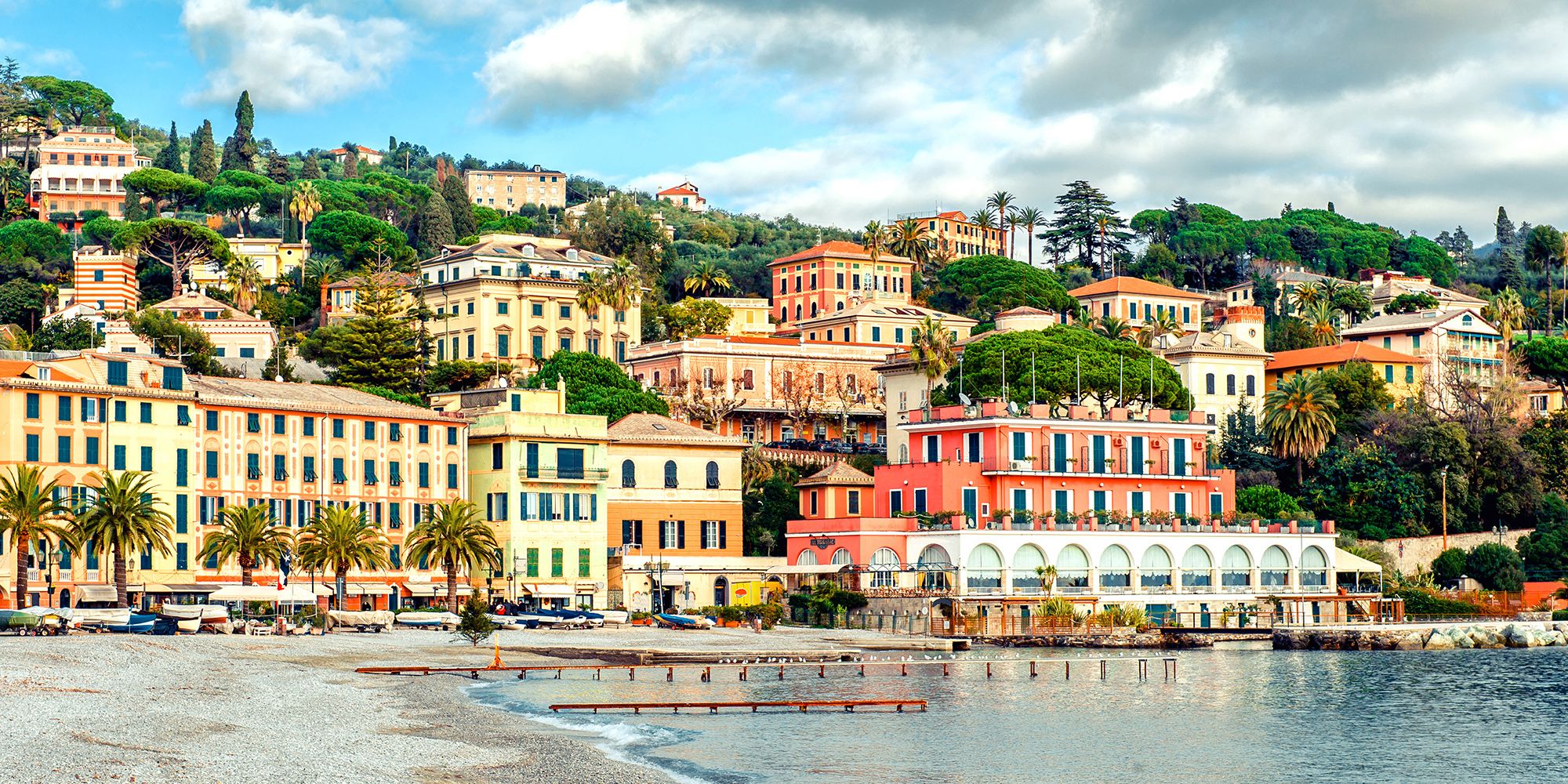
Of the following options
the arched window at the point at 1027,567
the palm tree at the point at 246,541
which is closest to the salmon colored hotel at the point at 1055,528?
the arched window at the point at 1027,567

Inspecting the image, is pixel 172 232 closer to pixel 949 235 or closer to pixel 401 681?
pixel 949 235

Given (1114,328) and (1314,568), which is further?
(1114,328)

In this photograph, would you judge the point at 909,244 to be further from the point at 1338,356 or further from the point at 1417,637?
the point at 1417,637

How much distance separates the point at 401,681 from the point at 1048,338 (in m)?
57.4

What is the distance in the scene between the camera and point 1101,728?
51.2 meters

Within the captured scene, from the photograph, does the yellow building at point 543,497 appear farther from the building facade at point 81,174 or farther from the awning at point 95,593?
the building facade at point 81,174

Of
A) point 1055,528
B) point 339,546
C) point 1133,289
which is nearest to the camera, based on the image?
point 339,546

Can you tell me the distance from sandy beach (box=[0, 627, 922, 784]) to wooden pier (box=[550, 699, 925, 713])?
108 inches

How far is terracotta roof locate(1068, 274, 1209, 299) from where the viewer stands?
5655 inches

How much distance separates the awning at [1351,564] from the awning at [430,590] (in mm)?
40590

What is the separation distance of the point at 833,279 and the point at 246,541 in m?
81.5

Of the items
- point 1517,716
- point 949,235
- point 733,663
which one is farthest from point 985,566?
point 949,235

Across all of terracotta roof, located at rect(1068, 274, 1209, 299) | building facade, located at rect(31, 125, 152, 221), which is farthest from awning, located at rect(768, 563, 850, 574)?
building facade, located at rect(31, 125, 152, 221)

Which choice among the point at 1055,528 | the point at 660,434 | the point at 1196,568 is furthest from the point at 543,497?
the point at 1196,568
